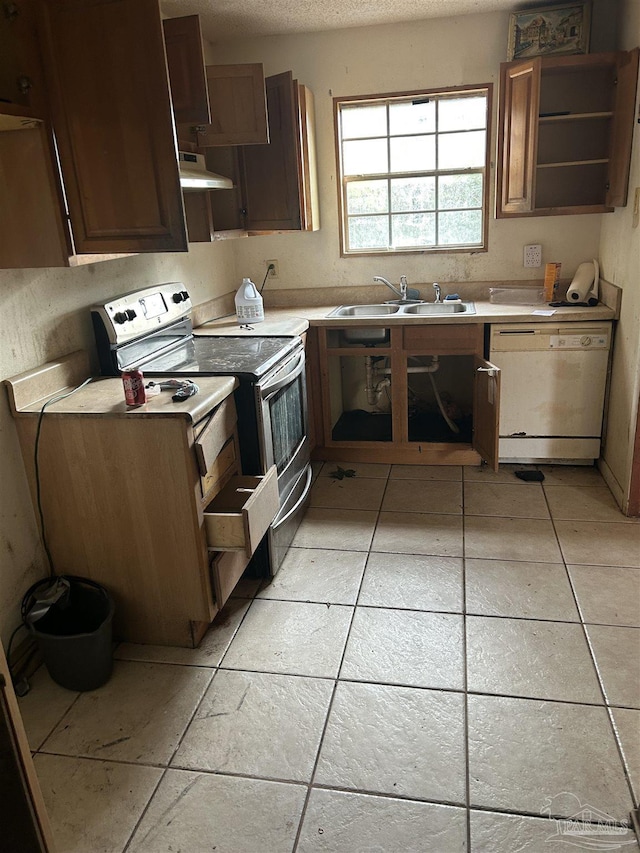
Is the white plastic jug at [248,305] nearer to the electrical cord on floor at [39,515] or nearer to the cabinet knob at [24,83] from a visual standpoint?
the electrical cord on floor at [39,515]

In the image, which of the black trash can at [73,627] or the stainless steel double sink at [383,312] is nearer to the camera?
the black trash can at [73,627]

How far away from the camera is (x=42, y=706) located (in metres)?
1.96

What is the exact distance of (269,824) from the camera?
1533mm

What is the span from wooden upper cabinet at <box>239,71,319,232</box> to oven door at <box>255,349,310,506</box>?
955 millimetres

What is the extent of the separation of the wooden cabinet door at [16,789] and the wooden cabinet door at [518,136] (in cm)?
309

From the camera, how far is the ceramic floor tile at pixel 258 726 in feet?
5.61

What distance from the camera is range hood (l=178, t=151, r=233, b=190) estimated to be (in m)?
2.44

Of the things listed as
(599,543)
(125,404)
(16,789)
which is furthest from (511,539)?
(16,789)

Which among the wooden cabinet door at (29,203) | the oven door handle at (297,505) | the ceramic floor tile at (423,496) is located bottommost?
the ceramic floor tile at (423,496)

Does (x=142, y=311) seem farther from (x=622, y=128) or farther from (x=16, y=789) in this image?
(x=622, y=128)

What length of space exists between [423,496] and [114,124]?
7.08 feet

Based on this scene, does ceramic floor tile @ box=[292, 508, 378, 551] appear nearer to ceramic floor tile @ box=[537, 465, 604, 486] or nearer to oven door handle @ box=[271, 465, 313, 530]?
oven door handle @ box=[271, 465, 313, 530]

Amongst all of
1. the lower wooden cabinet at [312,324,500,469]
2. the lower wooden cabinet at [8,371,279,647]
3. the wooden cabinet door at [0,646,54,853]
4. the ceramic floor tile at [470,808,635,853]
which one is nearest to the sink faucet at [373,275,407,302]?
the lower wooden cabinet at [312,324,500,469]

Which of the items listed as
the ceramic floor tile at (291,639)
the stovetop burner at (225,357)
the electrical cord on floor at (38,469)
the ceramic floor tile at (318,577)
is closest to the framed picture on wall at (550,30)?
the stovetop burner at (225,357)
